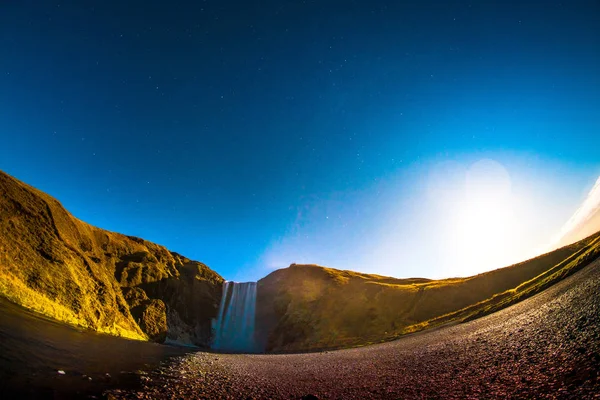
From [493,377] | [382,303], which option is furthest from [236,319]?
[493,377]

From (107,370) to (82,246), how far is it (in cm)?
7123

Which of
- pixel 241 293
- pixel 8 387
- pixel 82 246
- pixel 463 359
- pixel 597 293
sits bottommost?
pixel 241 293

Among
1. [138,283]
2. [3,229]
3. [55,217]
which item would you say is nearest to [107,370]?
[3,229]

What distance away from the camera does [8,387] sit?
9742mm

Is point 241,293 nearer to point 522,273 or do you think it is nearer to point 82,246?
point 82,246

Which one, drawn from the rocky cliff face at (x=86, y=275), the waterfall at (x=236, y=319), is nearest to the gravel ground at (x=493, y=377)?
the rocky cliff face at (x=86, y=275)

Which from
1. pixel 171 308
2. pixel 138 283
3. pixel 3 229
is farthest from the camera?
pixel 171 308

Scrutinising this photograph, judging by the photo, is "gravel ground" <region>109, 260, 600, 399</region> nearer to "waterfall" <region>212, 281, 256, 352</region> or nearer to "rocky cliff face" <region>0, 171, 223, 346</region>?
"rocky cliff face" <region>0, 171, 223, 346</region>

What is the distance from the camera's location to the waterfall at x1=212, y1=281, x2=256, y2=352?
362 ft

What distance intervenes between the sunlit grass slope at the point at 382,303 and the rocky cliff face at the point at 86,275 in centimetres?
3883

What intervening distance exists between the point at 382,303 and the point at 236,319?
2829 inches

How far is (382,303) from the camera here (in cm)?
8588

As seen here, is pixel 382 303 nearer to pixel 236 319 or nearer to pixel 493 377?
pixel 236 319

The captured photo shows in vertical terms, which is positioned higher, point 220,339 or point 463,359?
point 463,359
